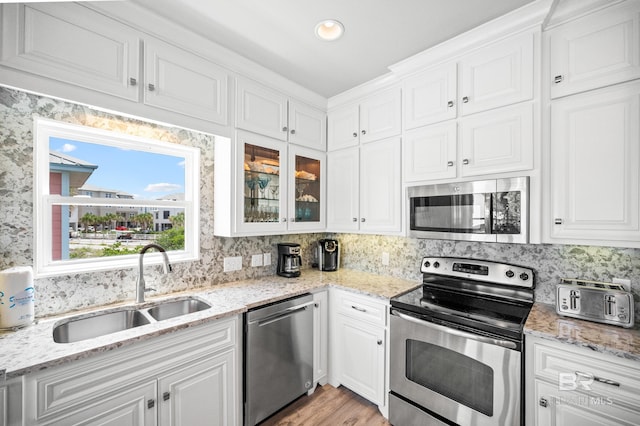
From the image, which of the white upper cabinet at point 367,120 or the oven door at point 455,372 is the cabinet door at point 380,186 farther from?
the oven door at point 455,372

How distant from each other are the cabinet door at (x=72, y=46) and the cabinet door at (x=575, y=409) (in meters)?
2.66

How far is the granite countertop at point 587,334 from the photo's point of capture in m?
1.19

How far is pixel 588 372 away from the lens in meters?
1.25

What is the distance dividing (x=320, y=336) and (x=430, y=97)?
2.05 m

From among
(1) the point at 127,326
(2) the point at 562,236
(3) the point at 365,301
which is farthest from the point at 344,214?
(1) the point at 127,326

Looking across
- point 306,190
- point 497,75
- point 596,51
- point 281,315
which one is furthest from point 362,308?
point 596,51

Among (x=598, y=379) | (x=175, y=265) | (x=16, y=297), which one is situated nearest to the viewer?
(x=598, y=379)

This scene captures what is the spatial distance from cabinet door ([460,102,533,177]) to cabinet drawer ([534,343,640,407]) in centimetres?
98

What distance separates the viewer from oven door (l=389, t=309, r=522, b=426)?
1.44 meters

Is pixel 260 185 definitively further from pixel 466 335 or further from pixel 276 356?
pixel 466 335

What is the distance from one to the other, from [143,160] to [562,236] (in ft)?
8.96

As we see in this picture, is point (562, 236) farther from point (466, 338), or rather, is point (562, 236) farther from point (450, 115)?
point (450, 115)

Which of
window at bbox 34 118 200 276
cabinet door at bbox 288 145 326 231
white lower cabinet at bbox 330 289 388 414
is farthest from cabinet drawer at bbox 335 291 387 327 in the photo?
window at bbox 34 118 200 276

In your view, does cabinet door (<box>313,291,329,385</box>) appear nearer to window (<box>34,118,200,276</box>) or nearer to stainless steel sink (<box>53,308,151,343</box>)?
window (<box>34,118,200,276</box>)
